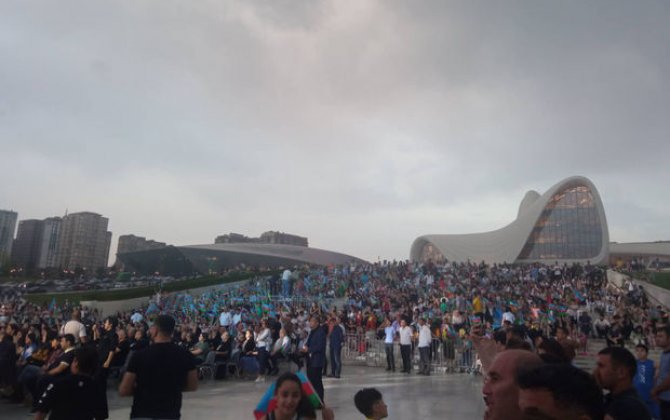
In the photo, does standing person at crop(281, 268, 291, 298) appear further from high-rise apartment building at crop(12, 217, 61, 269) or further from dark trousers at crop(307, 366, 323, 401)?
high-rise apartment building at crop(12, 217, 61, 269)

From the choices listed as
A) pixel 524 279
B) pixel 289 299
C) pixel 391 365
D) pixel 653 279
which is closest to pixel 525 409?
pixel 391 365

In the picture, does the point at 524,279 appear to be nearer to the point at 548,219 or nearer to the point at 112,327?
the point at 112,327

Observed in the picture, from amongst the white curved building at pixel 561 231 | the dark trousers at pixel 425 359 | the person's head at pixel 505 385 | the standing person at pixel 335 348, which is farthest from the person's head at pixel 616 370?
the white curved building at pixel 561 231

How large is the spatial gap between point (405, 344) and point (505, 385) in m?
10.5

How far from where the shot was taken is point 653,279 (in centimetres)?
2620

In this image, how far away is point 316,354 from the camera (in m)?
7.84

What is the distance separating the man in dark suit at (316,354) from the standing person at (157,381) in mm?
4164

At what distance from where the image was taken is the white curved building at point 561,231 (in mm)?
49750

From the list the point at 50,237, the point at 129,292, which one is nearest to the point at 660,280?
the point at 129,292

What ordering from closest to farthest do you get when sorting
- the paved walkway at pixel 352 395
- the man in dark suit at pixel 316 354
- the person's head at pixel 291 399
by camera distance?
the person's head at pixel 291 399, the paved walkway at pixel 352 395, the man in dark suit at pixel 316 354

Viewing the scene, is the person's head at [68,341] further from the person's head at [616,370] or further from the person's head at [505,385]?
the person's head at [616,370]

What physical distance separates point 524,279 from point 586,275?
11.1ft

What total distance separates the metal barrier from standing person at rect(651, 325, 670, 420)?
295 inches

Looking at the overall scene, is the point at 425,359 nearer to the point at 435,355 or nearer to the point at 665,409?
the point at 435,355
